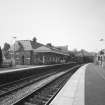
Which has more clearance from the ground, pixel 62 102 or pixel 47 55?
pixel 47 55

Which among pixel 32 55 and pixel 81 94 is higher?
pixel 32 55

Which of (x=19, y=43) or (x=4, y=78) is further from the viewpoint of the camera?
(x=19, y=43)

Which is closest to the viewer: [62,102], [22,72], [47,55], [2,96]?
[62,102]

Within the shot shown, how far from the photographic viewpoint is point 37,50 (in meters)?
47.8

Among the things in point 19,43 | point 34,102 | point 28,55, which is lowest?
point 34,102

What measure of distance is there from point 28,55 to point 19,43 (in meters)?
6.20

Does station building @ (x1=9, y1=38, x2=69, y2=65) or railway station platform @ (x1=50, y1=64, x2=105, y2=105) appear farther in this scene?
station building @ (x1=9, y1=38, x2=69, y2=65)

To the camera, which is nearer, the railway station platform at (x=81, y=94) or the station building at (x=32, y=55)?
the railway station platform at (x=81, y=94)

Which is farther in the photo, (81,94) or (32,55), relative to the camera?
(32,55)

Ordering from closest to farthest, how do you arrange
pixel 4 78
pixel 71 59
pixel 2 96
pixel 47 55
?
1. pixel 2 96
2. pixel 4 78
3. pixel 47 55
4. pixel 71 59

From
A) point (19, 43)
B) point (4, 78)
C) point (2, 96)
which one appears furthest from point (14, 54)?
point (2, 96)

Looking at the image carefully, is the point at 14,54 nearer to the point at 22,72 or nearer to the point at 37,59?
the point at 37,59

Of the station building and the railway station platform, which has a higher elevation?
the station building

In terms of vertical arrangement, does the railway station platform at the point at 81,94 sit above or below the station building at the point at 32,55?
below
